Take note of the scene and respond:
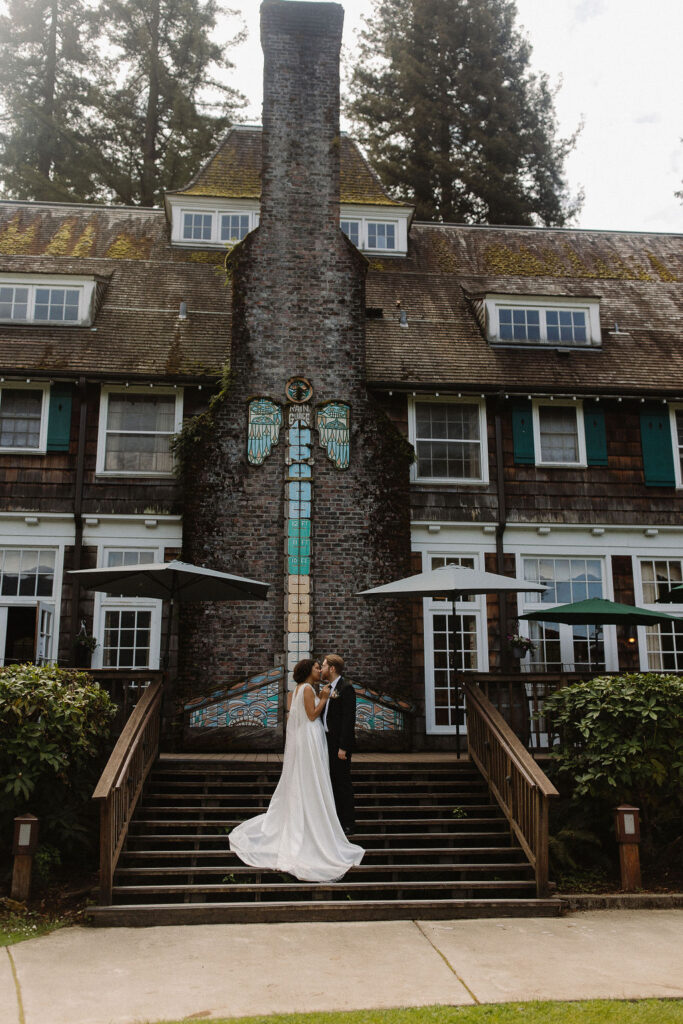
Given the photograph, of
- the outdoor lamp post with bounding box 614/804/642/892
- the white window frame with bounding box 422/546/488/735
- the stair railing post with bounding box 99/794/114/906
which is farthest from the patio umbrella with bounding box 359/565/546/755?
the stair railing post with bounding box 99/794/114/906

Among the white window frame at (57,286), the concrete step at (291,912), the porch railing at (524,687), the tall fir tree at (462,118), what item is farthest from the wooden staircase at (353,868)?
the tall fir tree at (462,118)

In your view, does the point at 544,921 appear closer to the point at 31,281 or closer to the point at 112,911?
the point at 112,911

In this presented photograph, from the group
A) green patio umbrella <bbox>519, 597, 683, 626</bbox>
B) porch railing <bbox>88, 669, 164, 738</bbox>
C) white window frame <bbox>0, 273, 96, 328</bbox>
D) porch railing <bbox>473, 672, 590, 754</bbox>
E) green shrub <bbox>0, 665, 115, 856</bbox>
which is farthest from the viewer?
white window frame <bbox>0, 273, 96, 328</bbox>

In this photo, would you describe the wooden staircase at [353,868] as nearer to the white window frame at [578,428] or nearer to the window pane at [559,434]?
the white window frame at [578,428]

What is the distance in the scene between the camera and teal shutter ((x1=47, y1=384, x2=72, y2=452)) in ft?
50.3

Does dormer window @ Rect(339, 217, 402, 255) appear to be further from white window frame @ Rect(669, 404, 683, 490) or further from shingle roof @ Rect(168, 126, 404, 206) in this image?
white window frame @ Rect(669, 404, 683, 490)

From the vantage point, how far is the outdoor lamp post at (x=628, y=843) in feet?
30.3

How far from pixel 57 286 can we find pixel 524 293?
29.1 ft

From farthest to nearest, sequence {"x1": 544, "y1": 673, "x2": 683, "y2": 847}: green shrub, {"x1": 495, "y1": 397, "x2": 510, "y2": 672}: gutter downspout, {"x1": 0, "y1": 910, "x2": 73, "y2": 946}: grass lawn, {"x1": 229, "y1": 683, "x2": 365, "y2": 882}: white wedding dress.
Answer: {"x1": 495, "y1": 397, "x2": 510, "y2": 672}: gutter downspout
{"x1": 544, "y1": 673, "x2": 683, "y2": 847}: green shrub
{"x1": 229, "y1": 683, "x2": 365, "y2": 882}: white wedding dress
{"x1": 0, "y1": 910, "x2": 73, "y2": 946}: grass lawn

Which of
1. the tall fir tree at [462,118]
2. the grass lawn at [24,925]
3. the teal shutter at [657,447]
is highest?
the tall fir tree at [462,118]

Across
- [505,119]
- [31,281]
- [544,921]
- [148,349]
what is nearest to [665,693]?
[544,921]

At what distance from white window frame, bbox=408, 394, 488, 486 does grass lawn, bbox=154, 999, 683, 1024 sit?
10.6m

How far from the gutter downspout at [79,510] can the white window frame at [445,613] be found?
5639 mm

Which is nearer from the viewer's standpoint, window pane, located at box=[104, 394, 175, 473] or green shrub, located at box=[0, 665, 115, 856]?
green shrub, located at box=[0, 665, 115, 856]
